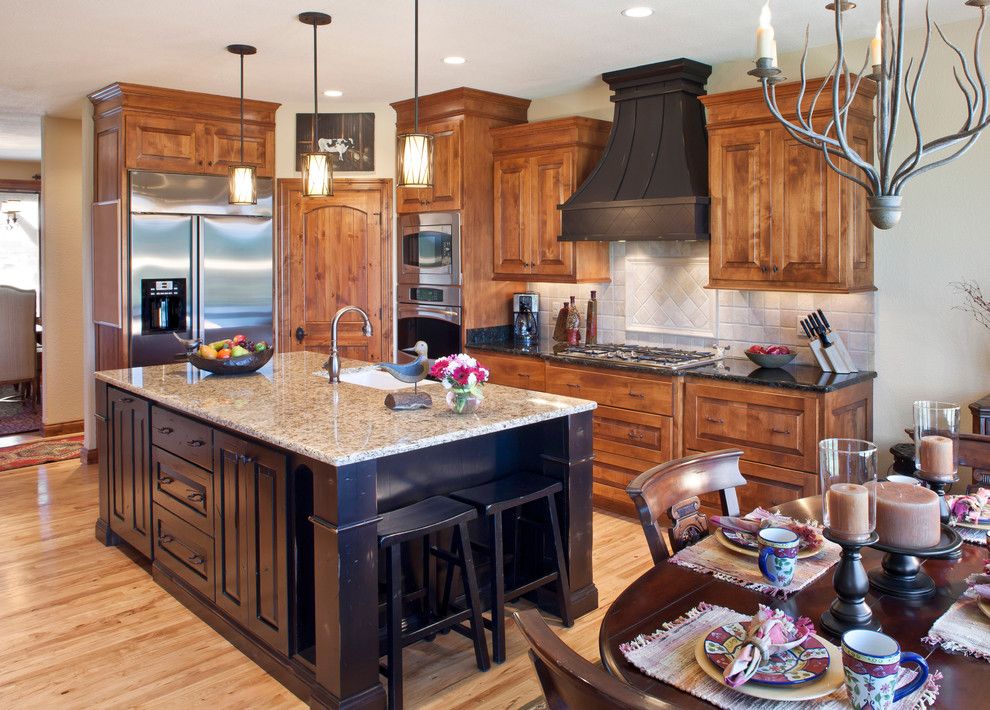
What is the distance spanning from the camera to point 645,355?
4.99 m

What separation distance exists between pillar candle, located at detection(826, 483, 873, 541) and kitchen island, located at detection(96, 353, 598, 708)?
1.47 meters

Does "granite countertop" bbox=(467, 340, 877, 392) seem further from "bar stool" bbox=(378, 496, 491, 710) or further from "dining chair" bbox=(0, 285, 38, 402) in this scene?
"dining chair" bbox=(0, 285, 38, 402)

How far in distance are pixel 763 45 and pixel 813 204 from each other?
2.75m

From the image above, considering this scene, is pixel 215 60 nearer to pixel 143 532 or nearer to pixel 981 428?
pixel 143 532

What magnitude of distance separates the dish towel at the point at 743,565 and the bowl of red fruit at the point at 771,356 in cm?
251

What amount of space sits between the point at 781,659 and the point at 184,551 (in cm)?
288

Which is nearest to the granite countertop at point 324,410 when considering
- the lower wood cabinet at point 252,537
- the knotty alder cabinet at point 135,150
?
the lower wood cabinet at point 252,537

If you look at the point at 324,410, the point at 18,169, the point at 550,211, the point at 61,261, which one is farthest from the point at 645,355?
the point at 18,169

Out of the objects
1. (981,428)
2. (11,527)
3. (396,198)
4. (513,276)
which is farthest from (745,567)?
(396,198)

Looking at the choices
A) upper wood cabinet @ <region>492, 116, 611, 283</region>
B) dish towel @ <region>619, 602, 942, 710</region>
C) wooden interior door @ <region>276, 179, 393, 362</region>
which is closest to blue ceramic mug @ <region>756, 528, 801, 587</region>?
dish towel @ <region>619, 602, 942, 710</region>

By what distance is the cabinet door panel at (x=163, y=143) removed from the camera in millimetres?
5586

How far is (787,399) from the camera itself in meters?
4.14

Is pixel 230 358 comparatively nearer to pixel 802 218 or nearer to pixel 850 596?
pixel 802 218

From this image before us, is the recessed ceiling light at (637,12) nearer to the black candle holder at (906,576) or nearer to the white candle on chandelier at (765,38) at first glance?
the white candle on chandelier at (765,38)
